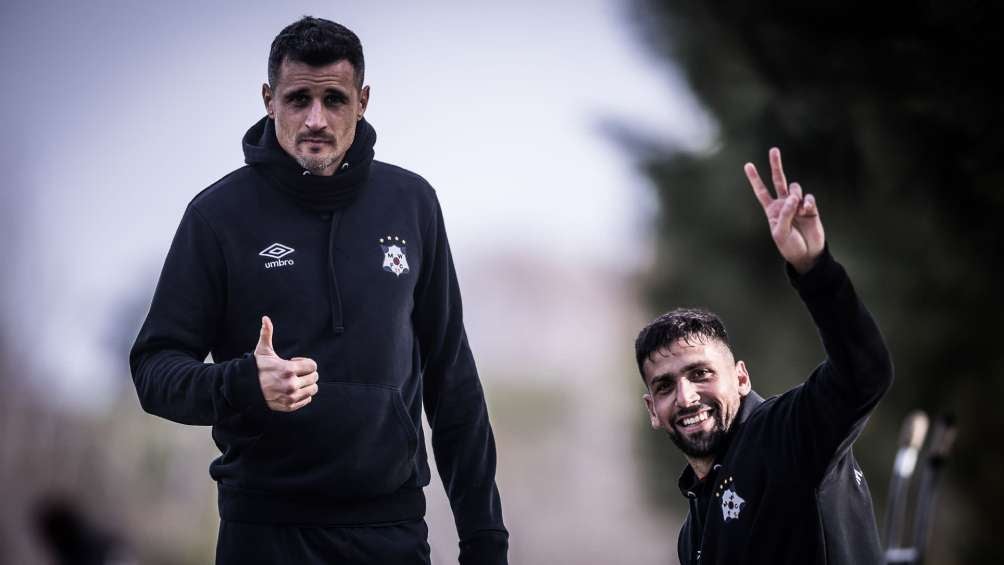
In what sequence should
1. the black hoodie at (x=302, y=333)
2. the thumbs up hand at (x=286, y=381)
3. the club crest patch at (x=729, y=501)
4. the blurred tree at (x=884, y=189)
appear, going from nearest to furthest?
the thumbs up hand at (x=286, y=381) → the black hoodie at (x=302, y=333) → the club crest patch at (x=729, y=501) → the blurred tree at (x=884, y=189)

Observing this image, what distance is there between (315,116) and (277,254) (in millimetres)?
267

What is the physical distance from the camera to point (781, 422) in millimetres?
2391

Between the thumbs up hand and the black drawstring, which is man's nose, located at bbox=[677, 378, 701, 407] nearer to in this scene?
the black drawstring

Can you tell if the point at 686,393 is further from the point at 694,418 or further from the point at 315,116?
the point at 315,116

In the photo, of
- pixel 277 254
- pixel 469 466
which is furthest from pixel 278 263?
pixel 469 466

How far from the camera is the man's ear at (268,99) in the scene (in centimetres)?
233

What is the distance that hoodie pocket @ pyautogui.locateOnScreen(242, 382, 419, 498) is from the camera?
2.16 m

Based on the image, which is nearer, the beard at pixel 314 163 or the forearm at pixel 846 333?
the forearm at pixel 846 333

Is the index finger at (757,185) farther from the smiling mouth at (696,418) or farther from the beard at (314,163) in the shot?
the beard at (314,163)

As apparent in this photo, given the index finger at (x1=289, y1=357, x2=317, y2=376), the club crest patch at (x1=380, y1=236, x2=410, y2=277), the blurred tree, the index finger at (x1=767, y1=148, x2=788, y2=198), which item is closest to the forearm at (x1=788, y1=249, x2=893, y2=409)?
the index finger at (x1=767, y1=148, x2=788, y2=198)

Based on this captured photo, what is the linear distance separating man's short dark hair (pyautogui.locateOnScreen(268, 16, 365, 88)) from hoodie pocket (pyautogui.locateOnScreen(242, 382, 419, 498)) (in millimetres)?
605

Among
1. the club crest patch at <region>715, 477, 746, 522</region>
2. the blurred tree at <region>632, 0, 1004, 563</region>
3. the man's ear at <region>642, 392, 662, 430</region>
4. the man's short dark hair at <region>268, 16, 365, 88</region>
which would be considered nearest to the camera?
the man's short dark hair at <region>268, 16, 365, 88</region>

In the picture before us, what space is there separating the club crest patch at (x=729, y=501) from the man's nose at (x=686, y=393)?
0.17 meters

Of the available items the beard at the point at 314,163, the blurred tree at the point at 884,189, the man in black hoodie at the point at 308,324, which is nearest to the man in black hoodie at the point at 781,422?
the man in black hoodie at the point at 308,324
